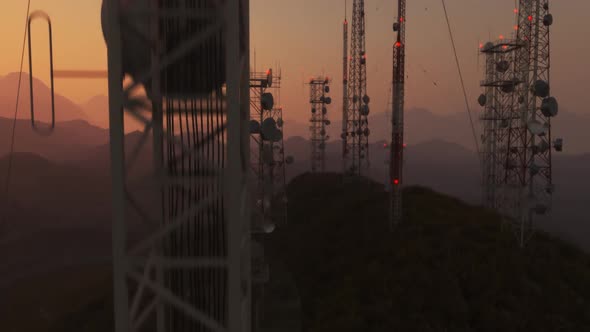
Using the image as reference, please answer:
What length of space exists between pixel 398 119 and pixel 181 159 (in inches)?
783

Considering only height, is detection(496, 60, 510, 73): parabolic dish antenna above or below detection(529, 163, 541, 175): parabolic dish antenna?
above

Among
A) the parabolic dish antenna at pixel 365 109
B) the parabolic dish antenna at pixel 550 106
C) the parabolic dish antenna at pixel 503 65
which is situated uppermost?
the parabolic dish antenna at pixel 503 65

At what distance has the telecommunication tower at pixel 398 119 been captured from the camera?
890 inches

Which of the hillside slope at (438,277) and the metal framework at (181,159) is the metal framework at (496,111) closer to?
the hillside slope at (438,277)

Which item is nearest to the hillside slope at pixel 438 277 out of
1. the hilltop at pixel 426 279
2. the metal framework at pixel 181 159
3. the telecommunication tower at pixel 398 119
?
the hilltop at pixel 426 279

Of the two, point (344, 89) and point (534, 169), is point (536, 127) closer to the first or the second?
point (534, 169)

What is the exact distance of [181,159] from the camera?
4.69 metres

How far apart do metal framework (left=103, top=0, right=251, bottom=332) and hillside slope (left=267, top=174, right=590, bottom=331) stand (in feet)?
40.3

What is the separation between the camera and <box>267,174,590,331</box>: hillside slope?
14867mm

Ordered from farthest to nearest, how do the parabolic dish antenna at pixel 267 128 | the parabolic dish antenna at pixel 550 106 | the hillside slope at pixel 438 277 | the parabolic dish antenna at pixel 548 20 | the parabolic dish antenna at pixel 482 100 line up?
the parabolic dish antenna at pixel 482 100, the parabolic dish antenna at pixel 548 20, the parabolic dish antenna at pixel 550 106, the parabolic dish antenna at pixel 267 128, the hillside slope at pixel 438 277

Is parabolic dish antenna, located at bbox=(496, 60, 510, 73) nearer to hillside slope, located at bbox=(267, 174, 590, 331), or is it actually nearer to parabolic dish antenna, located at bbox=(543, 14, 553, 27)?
parabolic dish antenna, located at bbox=(543, 14, 553, 27)

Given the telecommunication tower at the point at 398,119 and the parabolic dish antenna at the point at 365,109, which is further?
the parabolic dish antenna at the point at 365,109

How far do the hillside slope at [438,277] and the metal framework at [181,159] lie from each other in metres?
12.3

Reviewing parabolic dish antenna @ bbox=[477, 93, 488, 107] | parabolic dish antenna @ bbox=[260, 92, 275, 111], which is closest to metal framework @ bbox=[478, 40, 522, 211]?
parabolic dish antenna @ bbox=[477, 93, 488, 107]
